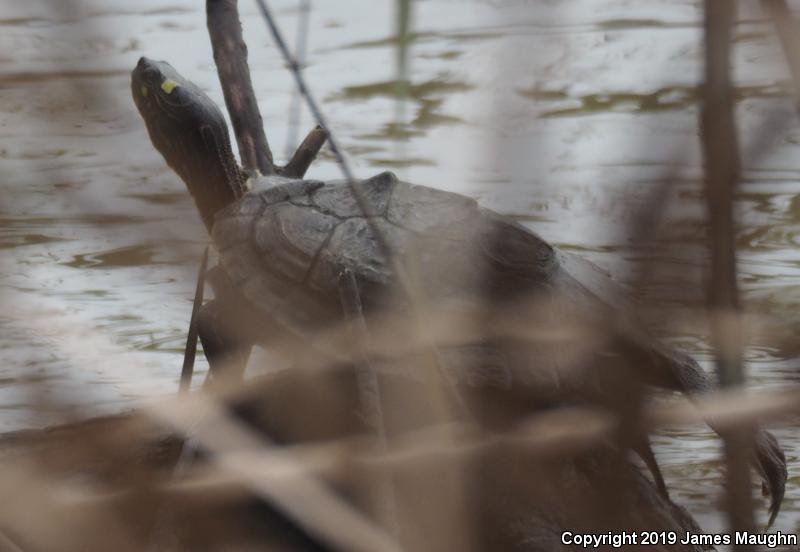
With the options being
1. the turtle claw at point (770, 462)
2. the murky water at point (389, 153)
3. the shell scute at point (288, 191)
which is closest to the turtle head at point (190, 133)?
the murky water at point (389, 153)

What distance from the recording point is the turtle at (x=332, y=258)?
0.84m

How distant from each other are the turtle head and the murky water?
105mm

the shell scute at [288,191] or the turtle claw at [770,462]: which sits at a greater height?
the shell scute at [288,191]

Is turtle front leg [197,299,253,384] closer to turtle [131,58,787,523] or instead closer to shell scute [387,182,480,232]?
turtle [131,58,787,523]

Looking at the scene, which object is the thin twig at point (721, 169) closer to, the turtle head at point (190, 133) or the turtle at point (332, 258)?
the turtle at point (332, 258)

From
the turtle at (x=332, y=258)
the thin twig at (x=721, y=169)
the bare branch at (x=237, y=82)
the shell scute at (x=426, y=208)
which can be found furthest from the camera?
the bare branch at (x=237, y=82)

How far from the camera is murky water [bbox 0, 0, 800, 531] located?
308 mm

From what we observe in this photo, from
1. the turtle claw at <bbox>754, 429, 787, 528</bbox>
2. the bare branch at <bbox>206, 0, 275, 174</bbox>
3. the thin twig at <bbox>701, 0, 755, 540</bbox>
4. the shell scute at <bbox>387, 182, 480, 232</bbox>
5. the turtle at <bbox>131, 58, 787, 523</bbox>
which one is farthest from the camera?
the bare branch at <bbox>206, 0, 275, 174</bbox>

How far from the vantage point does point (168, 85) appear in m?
1.65

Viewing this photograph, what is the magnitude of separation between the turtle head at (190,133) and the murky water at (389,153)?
10 cm

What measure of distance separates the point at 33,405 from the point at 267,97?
266cm

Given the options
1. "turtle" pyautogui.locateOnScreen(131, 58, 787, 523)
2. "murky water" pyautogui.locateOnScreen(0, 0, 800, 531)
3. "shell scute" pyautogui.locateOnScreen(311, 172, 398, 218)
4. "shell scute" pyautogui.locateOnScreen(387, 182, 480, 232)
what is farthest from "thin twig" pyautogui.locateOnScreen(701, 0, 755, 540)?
"shell scute" pyautogui.locateOnScreen(311, 172, 398, 218)

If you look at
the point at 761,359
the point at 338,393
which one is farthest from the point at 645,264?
the point at 761,359

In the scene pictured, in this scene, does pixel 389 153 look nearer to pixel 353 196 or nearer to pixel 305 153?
pixel 305 153
